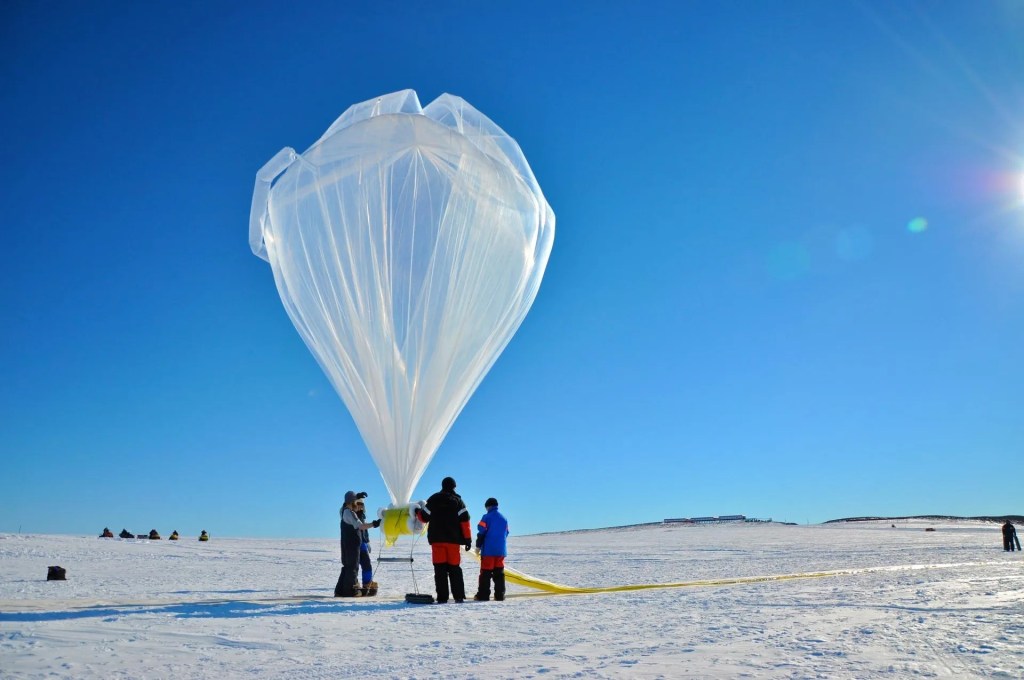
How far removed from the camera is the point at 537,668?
4816mm

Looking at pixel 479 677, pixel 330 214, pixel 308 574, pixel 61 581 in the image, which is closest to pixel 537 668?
pixel 479 677

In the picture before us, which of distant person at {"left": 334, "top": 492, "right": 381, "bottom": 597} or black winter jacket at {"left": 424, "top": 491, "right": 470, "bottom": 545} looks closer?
black winter jacket at {"left": 424, "top": 491, "right": 470, "bottom": 545}

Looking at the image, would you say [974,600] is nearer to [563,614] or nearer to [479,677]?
[563,614]

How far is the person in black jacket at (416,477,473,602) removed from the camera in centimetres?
933

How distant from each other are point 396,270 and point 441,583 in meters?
4.03

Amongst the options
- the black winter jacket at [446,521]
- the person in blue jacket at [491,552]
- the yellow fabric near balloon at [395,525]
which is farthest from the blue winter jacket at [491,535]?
the yellow fabric near balloon at [395,525]

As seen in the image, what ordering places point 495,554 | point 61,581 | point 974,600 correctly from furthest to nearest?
point 61,581 → point 495,554 → point 974,600

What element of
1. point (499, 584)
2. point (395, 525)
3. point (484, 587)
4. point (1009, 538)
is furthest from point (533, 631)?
point (1009, 538)

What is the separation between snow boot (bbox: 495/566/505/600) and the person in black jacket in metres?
0.50

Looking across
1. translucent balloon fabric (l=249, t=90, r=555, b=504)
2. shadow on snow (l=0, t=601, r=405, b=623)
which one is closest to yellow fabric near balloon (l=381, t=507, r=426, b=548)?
translucent balloon fabric (l=249, t=90, r=555, b=504)

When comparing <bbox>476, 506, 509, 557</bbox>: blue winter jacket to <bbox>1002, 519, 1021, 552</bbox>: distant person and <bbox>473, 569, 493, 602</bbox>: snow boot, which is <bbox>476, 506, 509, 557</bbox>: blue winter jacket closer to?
<bbox>473, 569, 493, 602</bbox>: snow boot

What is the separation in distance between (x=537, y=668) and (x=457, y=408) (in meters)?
5.07

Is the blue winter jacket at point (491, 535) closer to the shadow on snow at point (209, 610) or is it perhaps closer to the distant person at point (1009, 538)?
the shadow on snow at point (209, 610)

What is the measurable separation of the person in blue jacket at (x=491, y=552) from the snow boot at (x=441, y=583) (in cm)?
58
